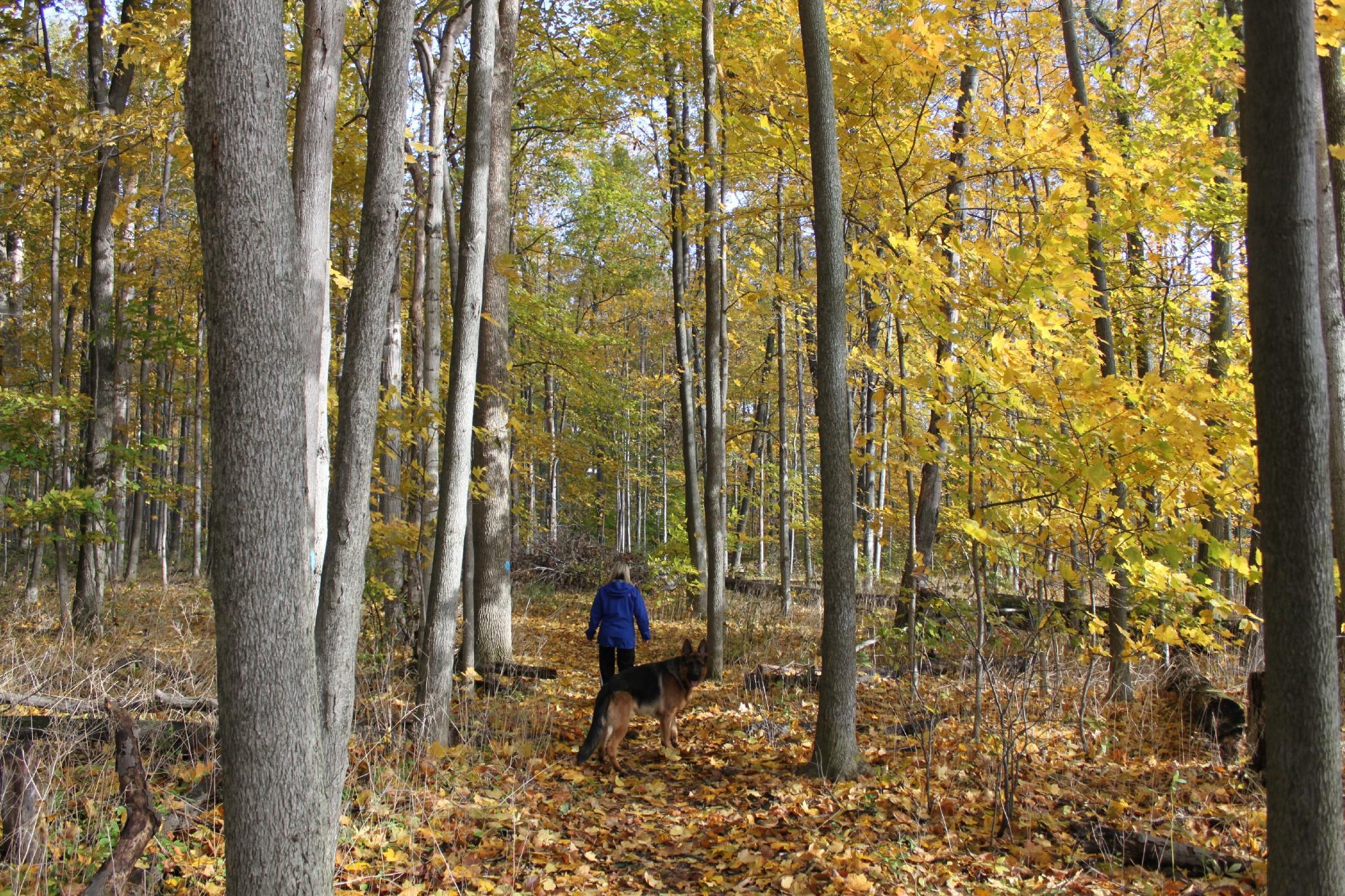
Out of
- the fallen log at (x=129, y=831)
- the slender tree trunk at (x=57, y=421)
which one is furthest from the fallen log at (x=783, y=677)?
the slender tree trunk at (x=57, y=421)

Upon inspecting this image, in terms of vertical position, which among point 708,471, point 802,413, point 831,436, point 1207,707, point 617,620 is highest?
point 802,413

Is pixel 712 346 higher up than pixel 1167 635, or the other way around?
pixel 712 346

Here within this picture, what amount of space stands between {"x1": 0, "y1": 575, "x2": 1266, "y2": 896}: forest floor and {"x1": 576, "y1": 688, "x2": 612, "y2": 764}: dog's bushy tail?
19cm

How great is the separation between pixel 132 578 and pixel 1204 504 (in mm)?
20683

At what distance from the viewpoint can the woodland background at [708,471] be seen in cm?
393

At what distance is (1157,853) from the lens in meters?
4.27

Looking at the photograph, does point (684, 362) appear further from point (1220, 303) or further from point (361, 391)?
point (361, 391)

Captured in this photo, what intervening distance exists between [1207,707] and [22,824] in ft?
25.3

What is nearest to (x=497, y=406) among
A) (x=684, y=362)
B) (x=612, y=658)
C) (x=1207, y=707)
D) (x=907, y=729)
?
(x=684, y=362)

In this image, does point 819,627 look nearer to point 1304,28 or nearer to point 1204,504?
point 1204,504

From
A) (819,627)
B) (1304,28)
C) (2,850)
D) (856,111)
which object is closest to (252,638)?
(2,850)

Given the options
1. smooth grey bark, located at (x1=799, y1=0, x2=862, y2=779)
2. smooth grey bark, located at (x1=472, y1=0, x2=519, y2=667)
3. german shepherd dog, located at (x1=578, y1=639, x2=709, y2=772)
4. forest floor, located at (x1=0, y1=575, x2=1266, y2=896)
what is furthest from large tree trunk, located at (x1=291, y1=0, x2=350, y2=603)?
smooth grey bark, located at (x1=472, y1=0, x2=519, y2=667)

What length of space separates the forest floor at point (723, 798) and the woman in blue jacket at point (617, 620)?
2.45ft

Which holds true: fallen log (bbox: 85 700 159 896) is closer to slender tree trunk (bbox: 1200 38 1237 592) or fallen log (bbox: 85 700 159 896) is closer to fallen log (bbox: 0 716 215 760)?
fallen log (bbox: 0 716 215 760)
